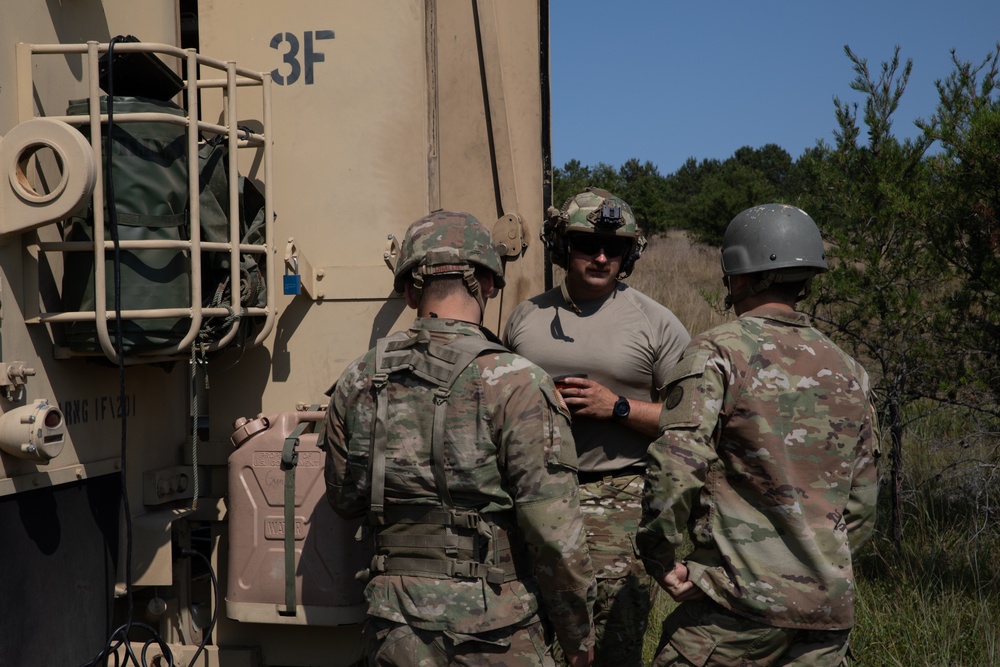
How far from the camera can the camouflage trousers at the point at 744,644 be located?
238 centimetres

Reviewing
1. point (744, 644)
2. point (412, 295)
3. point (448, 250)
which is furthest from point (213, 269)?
point (744, 644)

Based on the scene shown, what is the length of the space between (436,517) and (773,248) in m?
1.12

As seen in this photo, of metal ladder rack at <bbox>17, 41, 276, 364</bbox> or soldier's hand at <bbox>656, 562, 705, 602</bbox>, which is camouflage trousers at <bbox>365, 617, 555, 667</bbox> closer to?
soldier's hand at <bbox>656, 562, 705, 602</bbox>

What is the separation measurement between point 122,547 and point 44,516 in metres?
0.45

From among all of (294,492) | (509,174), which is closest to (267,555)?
(294,492)

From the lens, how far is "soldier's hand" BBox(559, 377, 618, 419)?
118 inches

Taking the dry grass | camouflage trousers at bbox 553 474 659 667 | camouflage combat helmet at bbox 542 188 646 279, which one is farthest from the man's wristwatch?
the dry grass

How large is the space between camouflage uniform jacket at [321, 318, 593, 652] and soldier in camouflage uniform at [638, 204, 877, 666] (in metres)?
0.23

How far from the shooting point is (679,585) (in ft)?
7.98

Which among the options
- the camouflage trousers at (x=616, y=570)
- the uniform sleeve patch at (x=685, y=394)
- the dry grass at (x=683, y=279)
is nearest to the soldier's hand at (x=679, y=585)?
the uniform sleeve patch at (x=685, y=394)

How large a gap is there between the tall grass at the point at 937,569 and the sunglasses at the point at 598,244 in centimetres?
186

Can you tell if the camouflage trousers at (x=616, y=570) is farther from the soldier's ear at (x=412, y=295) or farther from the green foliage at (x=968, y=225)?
the green foliage at (x=968, y=225)

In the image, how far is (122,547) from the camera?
124 inches

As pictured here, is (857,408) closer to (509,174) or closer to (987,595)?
(509,174)
